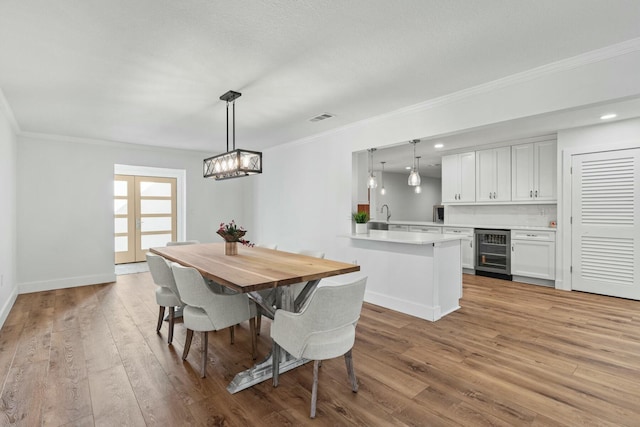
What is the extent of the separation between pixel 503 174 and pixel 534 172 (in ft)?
1.55

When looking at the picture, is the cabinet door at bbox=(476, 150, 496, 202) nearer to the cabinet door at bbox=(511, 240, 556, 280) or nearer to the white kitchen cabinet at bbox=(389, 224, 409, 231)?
the cabinet door at bbox=(511, 240, 556, 280)

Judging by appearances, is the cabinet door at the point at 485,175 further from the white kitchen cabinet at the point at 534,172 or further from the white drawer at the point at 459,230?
the white drawer at the point at 459,230

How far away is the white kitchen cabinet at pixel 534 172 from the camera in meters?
5.15

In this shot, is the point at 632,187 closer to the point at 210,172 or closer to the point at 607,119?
the point at 607,119

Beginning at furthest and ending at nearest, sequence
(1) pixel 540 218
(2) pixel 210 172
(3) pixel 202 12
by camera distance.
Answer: (1) pixel 540 218
(2) pixel 210 172
(3) pixel 202 12

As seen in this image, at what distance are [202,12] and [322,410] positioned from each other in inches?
100.0

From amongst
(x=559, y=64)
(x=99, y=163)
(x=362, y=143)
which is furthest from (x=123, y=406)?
(x=99, y=163)

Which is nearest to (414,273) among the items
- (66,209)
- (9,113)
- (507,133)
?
(507,133)

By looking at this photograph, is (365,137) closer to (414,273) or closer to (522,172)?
(414,273)

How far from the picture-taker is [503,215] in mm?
5926

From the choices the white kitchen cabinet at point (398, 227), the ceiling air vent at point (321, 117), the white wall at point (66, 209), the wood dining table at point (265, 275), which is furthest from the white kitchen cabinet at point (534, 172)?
the white wall at point (66, 209)

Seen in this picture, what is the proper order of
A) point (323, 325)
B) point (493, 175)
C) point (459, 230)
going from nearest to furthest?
point (323, 325), point (493, 175), point (459, 230)

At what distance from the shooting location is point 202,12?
6.31 ft

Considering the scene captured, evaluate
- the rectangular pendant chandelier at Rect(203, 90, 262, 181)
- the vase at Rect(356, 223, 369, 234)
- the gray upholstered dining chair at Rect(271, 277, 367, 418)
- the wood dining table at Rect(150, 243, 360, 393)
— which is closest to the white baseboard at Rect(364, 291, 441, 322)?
the vase at Rect(356, 223, 369, 234)
